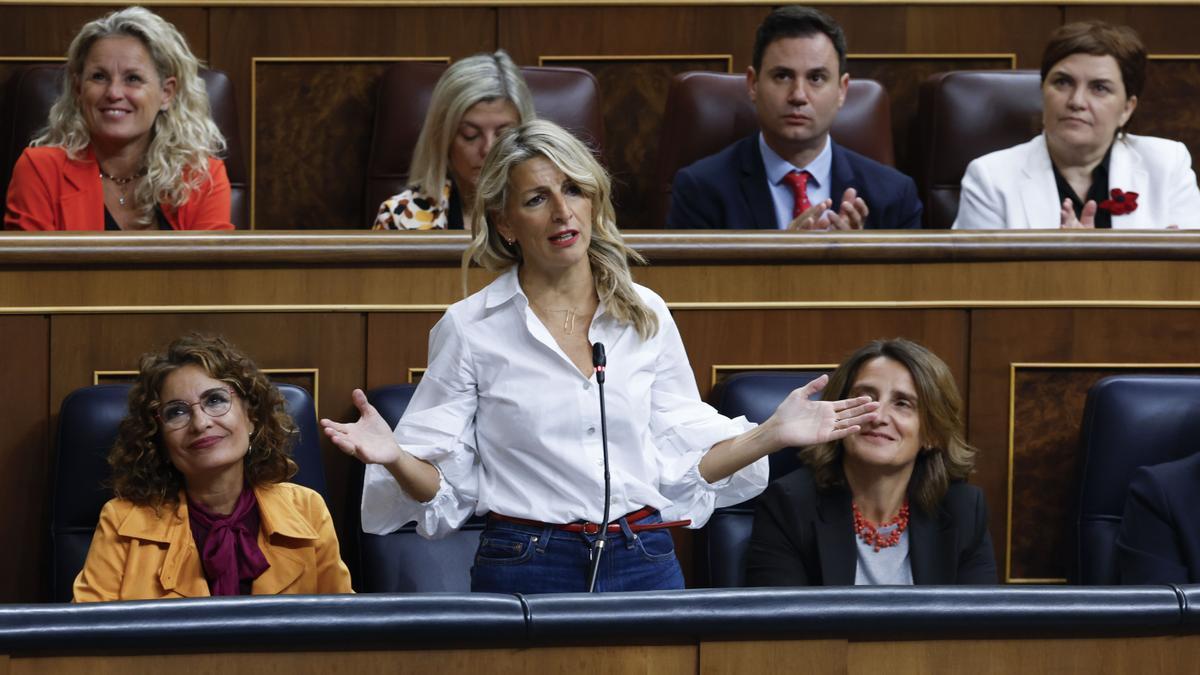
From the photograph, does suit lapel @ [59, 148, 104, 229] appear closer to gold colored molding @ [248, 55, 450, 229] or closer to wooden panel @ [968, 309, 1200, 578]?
gold colored molding @ [248, 55, 450, 229]

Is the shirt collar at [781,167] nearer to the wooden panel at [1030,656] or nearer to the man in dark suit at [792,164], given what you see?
the man in dark suit at [792,164]

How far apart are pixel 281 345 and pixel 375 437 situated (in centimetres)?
39

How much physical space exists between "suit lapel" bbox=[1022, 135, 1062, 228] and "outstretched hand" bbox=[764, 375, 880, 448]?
0.78m

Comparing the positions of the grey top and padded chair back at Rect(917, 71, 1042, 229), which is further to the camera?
padded chair back at Rect(917, 71, 1042, 229)

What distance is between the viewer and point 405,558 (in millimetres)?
1664

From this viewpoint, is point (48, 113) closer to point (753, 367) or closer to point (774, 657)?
point (753, 367)

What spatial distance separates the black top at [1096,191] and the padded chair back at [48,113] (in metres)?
1.09

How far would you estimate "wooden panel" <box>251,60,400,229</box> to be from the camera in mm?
2424


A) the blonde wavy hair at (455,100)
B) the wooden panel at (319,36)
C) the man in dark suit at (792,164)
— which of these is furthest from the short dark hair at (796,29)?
the wooden panel at (319,36)

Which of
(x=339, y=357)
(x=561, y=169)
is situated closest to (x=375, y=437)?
(x=561, y=169)

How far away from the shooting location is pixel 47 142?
2104 mm

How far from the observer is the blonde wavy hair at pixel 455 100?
2109 millimetres

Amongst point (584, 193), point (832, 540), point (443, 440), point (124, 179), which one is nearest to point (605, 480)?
point (443, 440)

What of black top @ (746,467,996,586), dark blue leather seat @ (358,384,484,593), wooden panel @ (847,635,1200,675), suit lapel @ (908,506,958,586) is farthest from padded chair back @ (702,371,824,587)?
wooden panel @ (847,635,1200,675)
